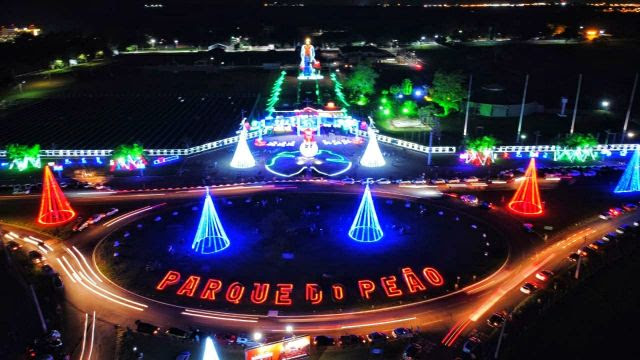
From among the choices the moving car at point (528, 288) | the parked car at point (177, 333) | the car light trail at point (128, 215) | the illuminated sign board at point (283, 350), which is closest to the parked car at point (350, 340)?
the illuminated sign board at point (283, 350)

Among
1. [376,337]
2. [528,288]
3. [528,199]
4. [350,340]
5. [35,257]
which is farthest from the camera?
[528,199]

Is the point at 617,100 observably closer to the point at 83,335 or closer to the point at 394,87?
the point at 394,87

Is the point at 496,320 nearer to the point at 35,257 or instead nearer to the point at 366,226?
the point at 366,226

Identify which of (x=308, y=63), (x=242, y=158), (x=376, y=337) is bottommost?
(x=376, y=337)

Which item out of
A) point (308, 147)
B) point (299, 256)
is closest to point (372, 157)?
point (308, 147)

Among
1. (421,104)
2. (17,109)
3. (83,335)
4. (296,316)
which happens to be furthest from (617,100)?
(17,109)

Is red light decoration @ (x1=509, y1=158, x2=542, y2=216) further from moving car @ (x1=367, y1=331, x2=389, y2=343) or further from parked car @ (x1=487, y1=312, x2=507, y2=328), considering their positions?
moving car @ (x1=367, y1=331, x2=389, y2=343)

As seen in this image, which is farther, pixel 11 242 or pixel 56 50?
pixel 56 50
